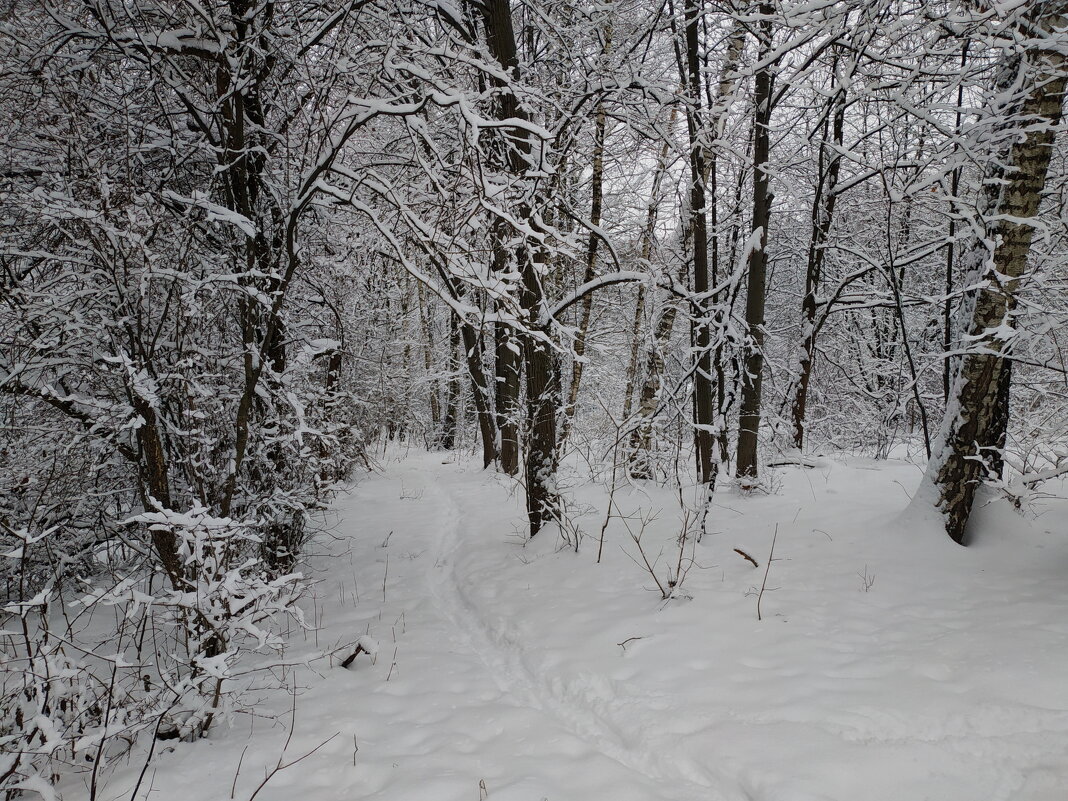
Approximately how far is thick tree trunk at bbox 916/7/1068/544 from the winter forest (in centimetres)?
3

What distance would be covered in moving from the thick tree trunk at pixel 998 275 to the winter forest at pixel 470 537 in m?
0.03

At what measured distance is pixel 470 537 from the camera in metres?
7.45

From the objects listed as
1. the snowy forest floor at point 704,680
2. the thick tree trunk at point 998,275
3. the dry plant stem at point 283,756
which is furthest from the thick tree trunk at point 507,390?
the dry plant stem at point 283,756

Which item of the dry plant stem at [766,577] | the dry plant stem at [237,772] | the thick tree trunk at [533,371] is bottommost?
the dry plant stem at [237,772]

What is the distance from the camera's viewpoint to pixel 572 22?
8.48 metres

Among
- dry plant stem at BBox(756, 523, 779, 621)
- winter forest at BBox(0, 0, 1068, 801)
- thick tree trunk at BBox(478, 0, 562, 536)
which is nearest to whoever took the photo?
winter forest at BBox(0, 0, 1068, 801)

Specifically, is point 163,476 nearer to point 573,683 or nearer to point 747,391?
point 573,683

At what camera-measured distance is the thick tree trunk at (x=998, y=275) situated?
4.07 m

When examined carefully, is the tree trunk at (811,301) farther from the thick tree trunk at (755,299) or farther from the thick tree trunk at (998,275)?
the thick tree trunk at (998,275)

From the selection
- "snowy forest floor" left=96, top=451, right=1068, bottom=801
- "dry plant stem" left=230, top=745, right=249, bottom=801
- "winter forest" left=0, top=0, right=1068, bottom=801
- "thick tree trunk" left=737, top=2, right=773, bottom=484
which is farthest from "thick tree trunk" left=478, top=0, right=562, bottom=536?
"dry plant stem" left=230, top=745, right=249, bottom=801

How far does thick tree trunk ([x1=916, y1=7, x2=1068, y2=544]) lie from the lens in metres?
4.07

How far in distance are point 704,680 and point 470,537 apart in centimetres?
439

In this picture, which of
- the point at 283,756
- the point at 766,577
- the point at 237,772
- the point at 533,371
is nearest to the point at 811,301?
the point at 533,371

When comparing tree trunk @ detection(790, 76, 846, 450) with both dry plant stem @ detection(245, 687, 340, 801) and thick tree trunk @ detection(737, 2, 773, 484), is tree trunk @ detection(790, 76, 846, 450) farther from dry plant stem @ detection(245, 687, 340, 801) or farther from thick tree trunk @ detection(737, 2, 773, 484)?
dry plant stem @ detection(245, 687, 340, 801)
